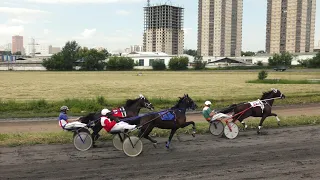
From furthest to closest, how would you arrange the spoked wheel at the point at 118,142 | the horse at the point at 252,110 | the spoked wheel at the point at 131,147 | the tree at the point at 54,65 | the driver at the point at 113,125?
the tree at the point at 54,65 → the horse at the point at 252,110 → the spoked wheel at the point at 118,142 → the driver at the point at 113,125 → the spoked wheel at the point at 131,147

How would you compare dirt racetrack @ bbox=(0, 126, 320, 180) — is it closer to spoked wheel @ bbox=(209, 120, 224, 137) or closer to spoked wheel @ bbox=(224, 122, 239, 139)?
spoked wheel @ bbox=(224, 122, 239, 139)

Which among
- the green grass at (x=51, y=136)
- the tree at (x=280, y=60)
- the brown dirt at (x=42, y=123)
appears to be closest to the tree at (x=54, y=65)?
the tree at (x=280, y=60)

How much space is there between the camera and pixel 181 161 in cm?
912

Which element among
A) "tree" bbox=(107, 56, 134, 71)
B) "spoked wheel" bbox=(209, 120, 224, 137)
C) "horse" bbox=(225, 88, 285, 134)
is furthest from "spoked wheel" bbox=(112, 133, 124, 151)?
"tree" bbox=(107, 56, 134, 71)

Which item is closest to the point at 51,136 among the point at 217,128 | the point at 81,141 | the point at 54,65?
the point at 81,141

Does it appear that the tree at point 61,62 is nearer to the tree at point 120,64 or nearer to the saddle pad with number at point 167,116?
the tree at point 120,64

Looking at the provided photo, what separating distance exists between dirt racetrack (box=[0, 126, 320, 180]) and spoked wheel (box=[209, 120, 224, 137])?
0.57 meters

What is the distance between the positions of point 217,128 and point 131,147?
388 centimetres

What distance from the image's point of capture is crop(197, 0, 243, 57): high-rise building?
581 ft

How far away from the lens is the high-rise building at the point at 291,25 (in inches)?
6161

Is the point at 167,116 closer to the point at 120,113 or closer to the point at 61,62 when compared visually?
the point at 120,113

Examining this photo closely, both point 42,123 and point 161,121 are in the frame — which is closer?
point 161,121

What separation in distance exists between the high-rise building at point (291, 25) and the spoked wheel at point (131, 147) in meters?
160

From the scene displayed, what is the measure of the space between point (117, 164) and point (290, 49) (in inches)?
6452
